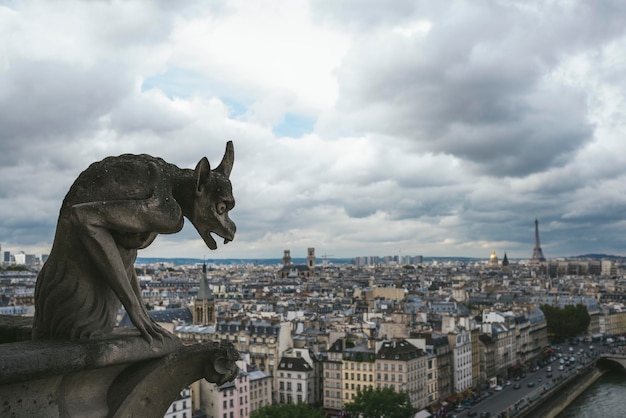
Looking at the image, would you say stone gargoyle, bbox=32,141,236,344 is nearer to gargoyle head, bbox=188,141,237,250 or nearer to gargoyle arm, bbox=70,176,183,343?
gargoyle arm, bbox=70,176,183,343

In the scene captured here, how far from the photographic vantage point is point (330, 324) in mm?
63031

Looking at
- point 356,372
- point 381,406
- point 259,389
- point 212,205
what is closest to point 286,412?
point 381,406

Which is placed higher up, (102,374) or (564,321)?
(102,374)

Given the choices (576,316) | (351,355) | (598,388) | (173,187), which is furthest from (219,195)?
(576,316)

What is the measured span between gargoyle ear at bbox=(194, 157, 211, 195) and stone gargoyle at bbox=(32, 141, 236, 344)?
17 centimetres

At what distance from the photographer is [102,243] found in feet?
13.0

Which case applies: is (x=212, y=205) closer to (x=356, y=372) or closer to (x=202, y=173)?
(x=202, y=173)

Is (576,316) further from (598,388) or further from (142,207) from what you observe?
(142,207)

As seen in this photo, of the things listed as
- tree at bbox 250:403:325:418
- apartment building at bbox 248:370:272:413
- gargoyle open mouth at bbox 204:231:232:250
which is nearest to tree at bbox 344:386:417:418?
tree at bbox 250:403:325:418

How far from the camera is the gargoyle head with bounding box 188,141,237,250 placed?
176 inches

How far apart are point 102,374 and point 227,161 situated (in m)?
1.51

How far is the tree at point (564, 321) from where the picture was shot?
86.6 m

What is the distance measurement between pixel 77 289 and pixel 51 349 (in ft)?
1.50

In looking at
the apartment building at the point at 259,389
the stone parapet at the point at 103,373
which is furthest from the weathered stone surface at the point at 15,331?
the apartment building at the point at 259,389
